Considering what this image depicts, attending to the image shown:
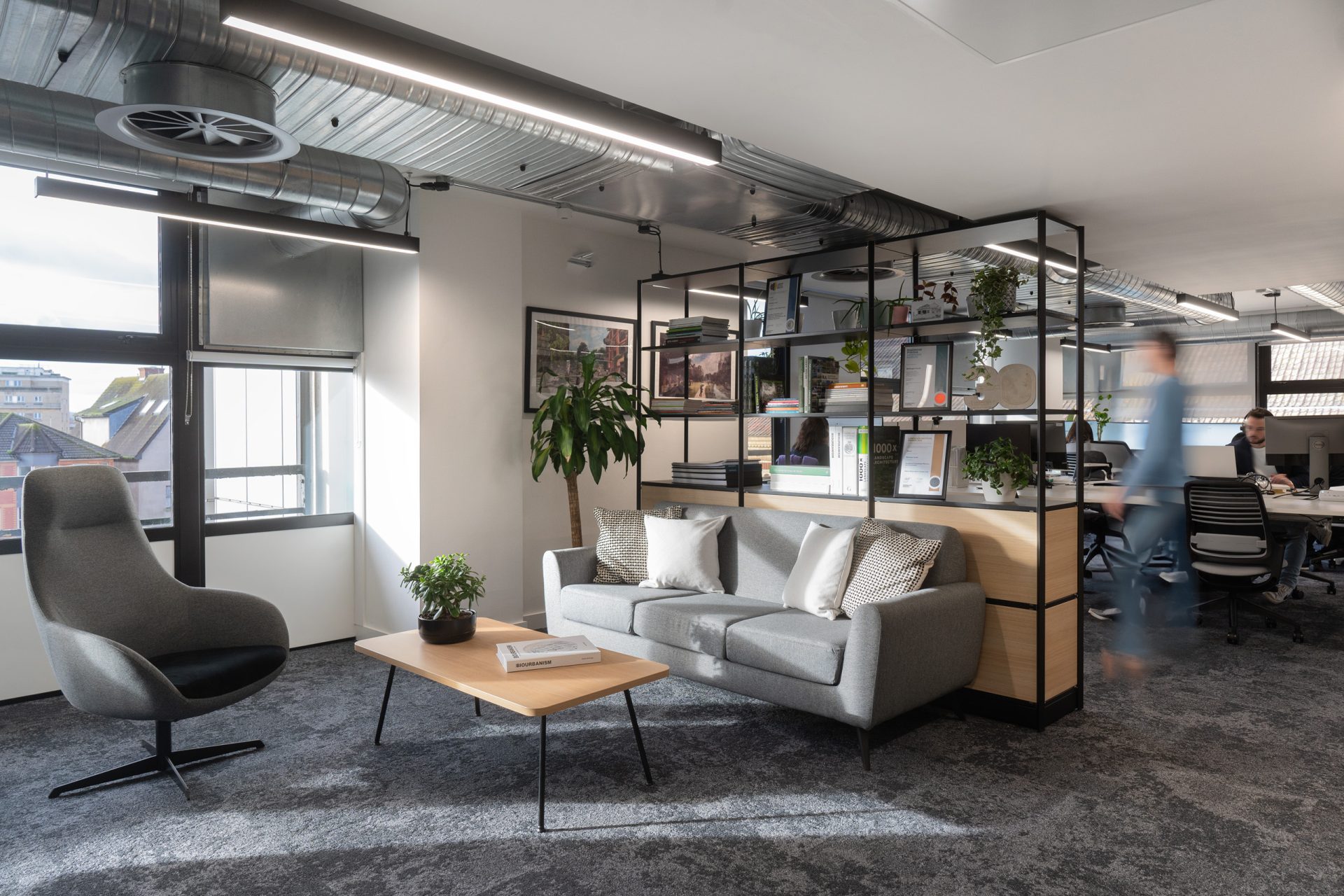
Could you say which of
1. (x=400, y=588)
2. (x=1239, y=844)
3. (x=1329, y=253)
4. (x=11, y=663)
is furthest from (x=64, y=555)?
(x=1329, y=253)

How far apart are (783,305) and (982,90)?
86.5 inches

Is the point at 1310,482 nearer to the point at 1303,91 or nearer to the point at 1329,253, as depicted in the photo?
the point at 1329,253

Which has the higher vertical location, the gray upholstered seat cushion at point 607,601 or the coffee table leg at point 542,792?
the gray upholstered seat cushion at point 607,601

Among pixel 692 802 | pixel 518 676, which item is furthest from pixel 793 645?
pixel 518 676

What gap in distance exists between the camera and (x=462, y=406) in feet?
18.1

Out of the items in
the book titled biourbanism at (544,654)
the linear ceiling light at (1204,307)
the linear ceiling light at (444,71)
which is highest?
the linear ceiling light at (1204,307)

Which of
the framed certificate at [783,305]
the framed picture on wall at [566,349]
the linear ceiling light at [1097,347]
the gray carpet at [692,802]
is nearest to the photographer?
the gray carpet at [692,802]

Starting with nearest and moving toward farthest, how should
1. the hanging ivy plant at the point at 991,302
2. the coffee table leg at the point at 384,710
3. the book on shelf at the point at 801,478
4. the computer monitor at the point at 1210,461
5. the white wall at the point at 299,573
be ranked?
the coffee table leg at the point at 384,710 → the hanging ivy plant at the point at 991,302 → the book on shelf at the point at 801,478 → the white wall at the point at 299,573 → the computer monitor at the point at 1210,461

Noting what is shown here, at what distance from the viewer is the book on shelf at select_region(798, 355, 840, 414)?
4891 millimetres

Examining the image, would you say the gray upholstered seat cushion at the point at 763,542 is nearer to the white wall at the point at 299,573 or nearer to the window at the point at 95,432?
the white wall at the point at 299,573

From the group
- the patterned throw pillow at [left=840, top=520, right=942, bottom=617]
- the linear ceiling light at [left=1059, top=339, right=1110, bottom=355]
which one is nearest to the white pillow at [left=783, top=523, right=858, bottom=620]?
the patterned throw pillow at [left=840, top=520, right=942, bottom=617]

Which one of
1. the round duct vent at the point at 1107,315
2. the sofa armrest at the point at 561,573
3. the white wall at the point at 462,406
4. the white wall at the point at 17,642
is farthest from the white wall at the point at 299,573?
the round duct vent at the point at 1107,315

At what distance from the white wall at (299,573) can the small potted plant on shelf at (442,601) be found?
1.93 metres

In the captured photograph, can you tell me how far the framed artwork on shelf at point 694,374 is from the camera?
20.6 ft
